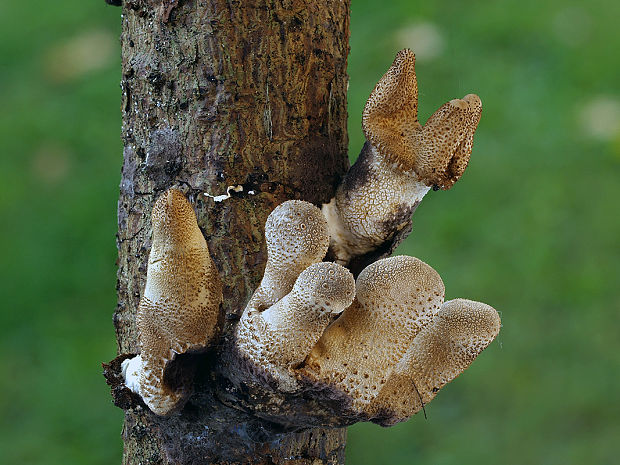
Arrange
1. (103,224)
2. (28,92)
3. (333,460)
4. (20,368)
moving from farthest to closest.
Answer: (28,92), (103,224), (20,368), (333,460)

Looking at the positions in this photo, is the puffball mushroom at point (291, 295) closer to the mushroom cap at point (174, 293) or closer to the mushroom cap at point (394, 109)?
the mushroom cap at point (174, 293)

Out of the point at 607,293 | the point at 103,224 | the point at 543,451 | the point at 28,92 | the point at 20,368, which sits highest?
the point at 28,92

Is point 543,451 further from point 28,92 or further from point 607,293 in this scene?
point 28,92

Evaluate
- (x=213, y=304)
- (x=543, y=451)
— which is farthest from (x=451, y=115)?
(x=543, y=451)

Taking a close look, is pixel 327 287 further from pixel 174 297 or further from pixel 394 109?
pixel 394 109

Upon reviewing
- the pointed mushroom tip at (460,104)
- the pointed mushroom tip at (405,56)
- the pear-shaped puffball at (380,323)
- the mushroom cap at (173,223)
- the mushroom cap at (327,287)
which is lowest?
the pear-shaped puffball at (380,323)

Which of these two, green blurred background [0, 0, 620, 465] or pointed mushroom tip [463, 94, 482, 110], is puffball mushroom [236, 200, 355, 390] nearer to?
pointed mushroom tip [463, 94, 482, 110]

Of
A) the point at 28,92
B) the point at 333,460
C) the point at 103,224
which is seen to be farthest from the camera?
the point at 28,92

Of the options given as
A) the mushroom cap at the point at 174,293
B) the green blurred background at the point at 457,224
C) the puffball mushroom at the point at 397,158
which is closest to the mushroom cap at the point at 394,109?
the puffball mushroom at the point at 397,158
